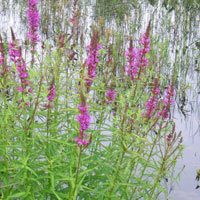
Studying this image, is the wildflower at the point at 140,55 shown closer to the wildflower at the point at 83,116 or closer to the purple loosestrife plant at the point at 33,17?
the purple loosestrife plant at the point at 33,17

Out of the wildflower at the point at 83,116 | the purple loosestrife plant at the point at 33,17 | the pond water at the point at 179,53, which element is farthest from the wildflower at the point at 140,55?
the wildflower at the point at 83,116

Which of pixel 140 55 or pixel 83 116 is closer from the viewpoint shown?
pixel 83 116

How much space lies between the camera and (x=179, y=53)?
747 centimetres

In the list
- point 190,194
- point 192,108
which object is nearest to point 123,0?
point 192,108

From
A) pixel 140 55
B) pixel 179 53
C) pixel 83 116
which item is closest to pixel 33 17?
pixel 140 55

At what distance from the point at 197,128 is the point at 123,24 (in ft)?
13.8

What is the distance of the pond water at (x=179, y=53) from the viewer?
4.19 metres

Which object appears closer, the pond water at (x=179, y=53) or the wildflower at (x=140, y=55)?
the wildflower at (x=140, y=55)

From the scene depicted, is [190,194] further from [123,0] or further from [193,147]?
[123,0]

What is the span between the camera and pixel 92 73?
96.1 inches

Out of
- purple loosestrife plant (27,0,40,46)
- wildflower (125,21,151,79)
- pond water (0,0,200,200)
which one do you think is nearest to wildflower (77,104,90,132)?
wildflower (125,21,151,79)

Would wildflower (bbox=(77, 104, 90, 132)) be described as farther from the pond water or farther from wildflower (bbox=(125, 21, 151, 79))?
the pond water

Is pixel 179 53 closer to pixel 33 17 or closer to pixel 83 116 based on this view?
pixel 33 17

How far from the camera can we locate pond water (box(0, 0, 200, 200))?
4188 millimetres
